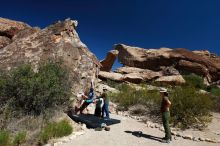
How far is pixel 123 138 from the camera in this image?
8.18m

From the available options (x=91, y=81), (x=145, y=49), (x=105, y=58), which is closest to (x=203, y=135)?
(x=91, y=81)

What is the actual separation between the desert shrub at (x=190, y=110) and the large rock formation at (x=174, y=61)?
85.2 feet

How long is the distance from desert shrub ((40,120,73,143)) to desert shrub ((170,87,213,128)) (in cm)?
477

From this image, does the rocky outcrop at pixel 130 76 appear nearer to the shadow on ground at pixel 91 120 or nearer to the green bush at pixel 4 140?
the shadow on ground at pixel 91 120

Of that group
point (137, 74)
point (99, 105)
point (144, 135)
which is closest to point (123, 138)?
point (144, 135)

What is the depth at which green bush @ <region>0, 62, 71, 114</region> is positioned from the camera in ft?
29.4

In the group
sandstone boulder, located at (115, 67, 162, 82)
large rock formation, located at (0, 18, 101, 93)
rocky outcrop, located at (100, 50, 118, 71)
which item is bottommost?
large rock formation, located at (0, 18, 101, 93)

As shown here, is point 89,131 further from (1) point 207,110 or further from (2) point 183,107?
(1) point 207,110

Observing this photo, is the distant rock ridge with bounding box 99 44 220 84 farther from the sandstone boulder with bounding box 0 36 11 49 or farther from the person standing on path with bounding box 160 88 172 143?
the person standing on path with bounding box 160 88 172 143

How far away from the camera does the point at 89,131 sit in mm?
8648

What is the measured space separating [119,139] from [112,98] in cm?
753

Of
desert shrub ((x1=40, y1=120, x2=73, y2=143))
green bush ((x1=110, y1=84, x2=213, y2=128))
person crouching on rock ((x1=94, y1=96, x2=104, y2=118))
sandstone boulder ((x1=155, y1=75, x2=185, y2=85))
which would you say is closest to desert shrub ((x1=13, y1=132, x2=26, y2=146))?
desert shrub ((x1=40, y1=120, x2=73, y2=143))

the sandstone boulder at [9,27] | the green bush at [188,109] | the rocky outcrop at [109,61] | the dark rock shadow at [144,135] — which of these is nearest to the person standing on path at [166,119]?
the dark rock shadow at [144,135]

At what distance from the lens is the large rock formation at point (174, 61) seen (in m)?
37.3
